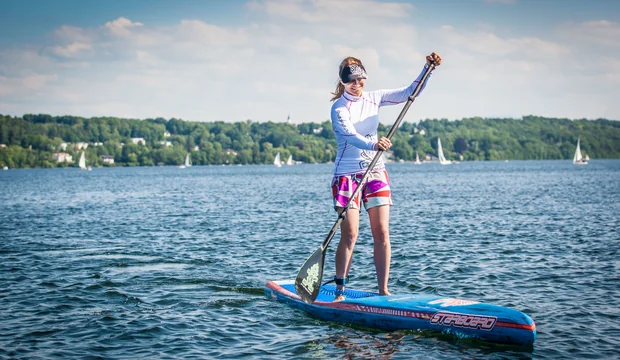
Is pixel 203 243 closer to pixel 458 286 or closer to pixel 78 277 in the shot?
pixel 78 277

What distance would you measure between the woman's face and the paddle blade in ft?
7.85

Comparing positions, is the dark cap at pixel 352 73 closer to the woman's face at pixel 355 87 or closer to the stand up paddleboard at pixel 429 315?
the woman's face at pixel 355 87

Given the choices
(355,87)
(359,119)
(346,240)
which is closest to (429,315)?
(346,240)

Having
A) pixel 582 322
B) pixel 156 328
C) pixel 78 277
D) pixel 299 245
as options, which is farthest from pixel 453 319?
pixel 299 245

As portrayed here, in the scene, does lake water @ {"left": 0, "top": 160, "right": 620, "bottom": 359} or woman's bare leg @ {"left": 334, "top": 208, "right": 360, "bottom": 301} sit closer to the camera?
lake water @ {"left": 0, "top": 160, "right": 620, "bottom": 359}

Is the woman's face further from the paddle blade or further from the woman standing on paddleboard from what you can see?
the paddle blade

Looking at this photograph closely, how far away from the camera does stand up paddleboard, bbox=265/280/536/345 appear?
8430mm

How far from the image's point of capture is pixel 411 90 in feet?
30.8

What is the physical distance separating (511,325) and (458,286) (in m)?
4.71

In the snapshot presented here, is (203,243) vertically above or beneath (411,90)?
beneath

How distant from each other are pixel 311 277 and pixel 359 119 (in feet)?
8.34

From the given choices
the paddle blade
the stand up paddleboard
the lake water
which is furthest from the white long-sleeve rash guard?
the lake water

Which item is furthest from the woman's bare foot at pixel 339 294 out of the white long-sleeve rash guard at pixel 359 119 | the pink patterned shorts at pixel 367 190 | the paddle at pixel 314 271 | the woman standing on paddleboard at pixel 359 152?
the white long-sleeve rash guard at pixel 359 119

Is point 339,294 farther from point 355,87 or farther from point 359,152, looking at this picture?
point 355,87
